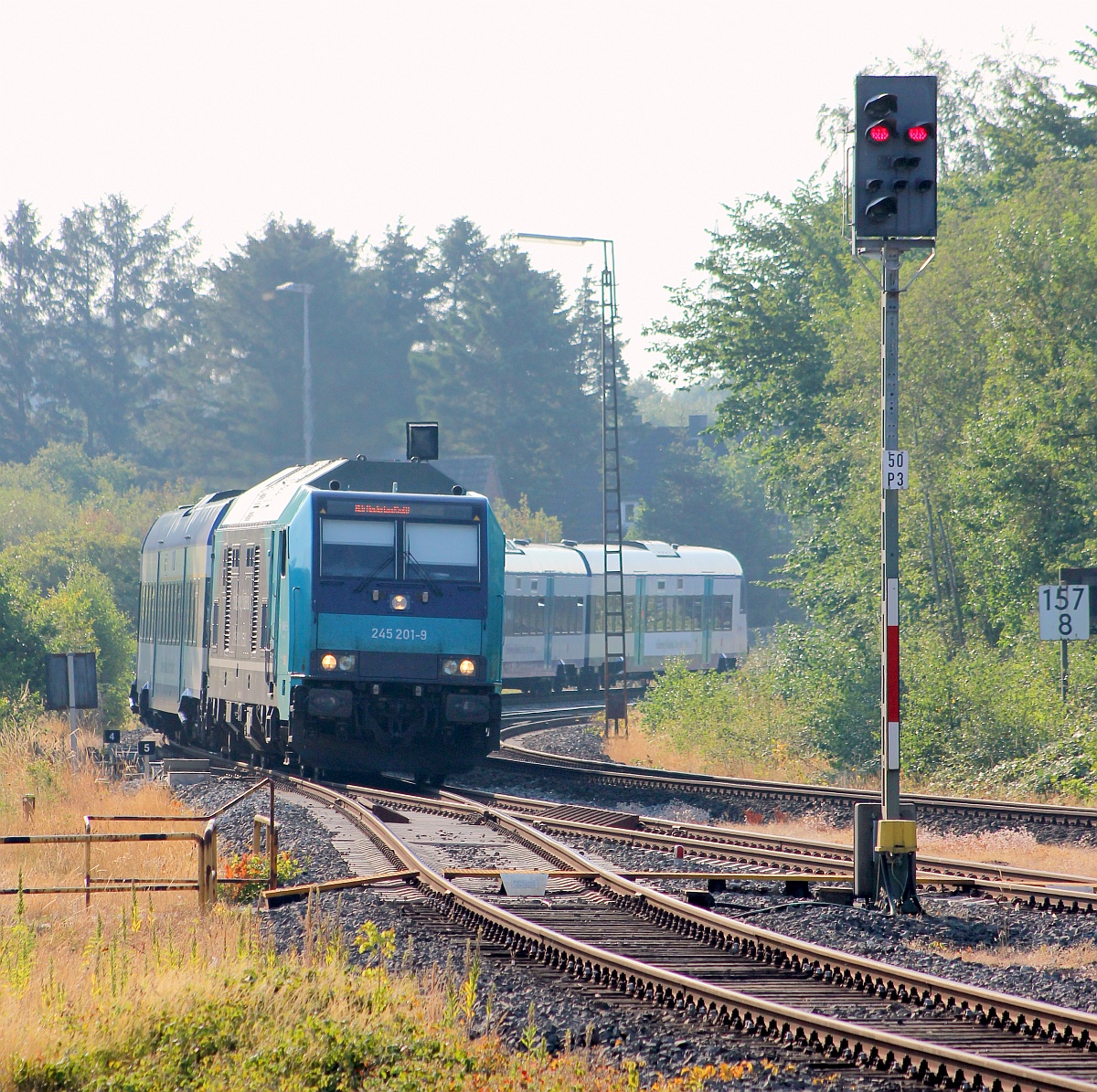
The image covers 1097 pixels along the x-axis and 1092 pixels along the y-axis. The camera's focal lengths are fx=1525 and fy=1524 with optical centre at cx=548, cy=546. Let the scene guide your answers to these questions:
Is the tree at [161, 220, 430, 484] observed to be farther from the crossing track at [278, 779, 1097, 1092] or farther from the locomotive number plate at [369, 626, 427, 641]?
the crossing track at [278, 779, 1097, 1092]

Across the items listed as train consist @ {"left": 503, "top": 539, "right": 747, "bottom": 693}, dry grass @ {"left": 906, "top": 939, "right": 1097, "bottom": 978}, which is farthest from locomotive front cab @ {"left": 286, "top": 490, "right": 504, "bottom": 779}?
train consist @ {"left": 503, "top": 539, "right": 747, "bottom": 693}

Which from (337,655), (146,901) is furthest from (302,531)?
(146,901)

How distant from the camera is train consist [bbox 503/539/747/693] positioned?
36.1 m

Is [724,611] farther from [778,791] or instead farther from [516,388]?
[516,388]

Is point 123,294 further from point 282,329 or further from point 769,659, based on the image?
point 769,659

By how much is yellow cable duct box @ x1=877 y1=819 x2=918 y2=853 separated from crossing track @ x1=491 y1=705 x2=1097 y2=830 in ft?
11.5

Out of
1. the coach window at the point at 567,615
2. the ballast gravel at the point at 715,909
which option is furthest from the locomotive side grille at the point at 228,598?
the coach window at the point at 567,615

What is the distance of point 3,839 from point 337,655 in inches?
322

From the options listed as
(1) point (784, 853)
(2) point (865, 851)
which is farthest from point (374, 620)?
(2) point (865, 851)

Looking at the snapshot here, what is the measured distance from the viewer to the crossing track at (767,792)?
14.8 m

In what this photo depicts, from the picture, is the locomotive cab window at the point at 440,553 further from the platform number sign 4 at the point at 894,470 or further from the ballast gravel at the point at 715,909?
the platform number sign 4 at the point at 894,470

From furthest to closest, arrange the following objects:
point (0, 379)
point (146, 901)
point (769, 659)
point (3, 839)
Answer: point (0, 379) < point (769, 659) < point (146, 901) < point (3, 839)

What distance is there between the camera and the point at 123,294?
88188 millimetres

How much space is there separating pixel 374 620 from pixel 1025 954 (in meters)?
10.1
